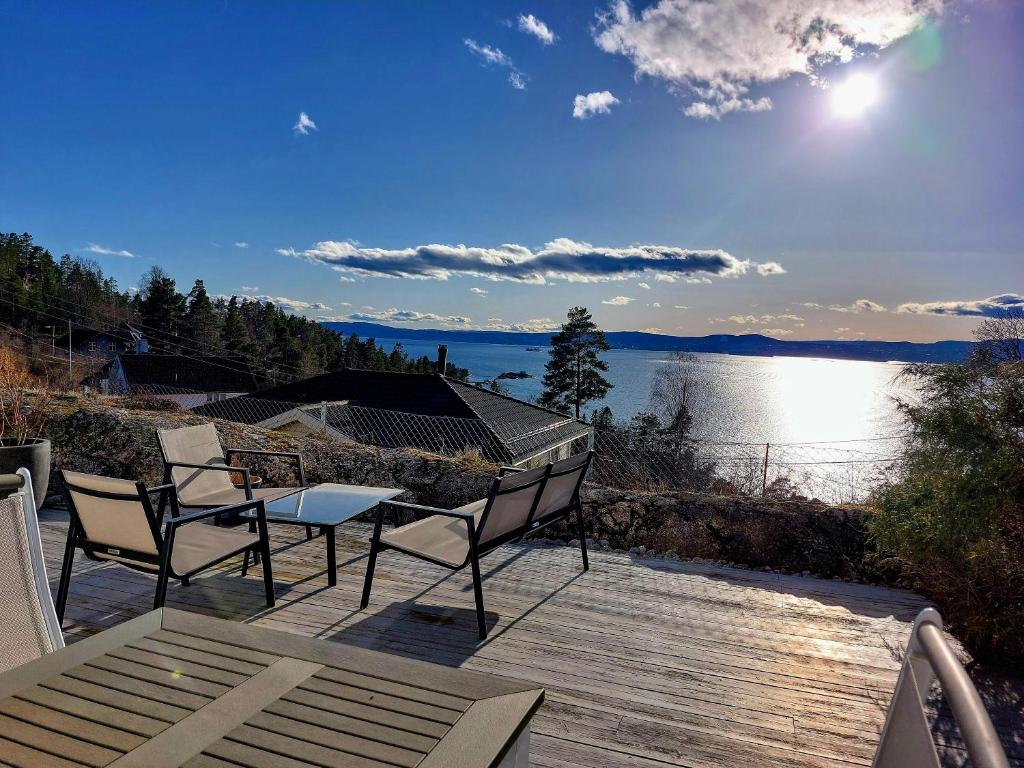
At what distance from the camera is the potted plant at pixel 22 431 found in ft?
14.6

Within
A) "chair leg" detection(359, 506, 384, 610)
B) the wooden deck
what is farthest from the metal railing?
"chair leg" detection(359, 506, 384, 610)

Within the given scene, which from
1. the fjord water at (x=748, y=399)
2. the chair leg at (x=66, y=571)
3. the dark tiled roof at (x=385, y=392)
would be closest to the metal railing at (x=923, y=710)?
the chair leg at (x=66, y=571)

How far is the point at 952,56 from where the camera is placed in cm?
572

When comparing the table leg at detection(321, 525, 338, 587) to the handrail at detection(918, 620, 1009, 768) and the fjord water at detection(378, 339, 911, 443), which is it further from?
the fjord water at detection(378, 339, 911, 443)

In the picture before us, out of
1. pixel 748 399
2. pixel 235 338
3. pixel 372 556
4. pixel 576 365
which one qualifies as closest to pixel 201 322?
pixel 235 338

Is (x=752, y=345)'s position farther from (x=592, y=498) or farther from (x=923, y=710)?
(x=923, y=710)

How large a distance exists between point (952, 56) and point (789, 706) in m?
6.34

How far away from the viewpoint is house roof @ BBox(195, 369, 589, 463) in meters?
11.7

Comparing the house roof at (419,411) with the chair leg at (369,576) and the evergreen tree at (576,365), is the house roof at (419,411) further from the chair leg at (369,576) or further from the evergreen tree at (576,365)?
the evergreen tree at (576,365)

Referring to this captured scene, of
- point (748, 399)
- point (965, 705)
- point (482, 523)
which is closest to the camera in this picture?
point (965, 705)

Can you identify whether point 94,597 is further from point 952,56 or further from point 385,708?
point 952,56

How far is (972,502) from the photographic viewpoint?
284cm

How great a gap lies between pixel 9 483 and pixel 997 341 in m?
5.21

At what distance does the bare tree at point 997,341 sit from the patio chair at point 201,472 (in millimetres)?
4396
